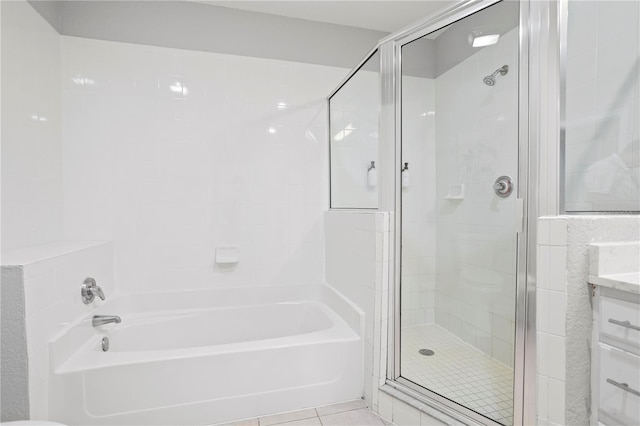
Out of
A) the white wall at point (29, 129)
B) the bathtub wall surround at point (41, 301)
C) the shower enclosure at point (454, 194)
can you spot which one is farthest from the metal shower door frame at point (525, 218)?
the white wall at point (29, 129)

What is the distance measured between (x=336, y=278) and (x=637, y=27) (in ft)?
6.74

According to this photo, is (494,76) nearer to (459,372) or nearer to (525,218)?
(525,218)

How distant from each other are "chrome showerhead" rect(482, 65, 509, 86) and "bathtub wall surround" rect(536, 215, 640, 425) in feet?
3.05

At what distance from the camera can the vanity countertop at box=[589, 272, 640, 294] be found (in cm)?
93

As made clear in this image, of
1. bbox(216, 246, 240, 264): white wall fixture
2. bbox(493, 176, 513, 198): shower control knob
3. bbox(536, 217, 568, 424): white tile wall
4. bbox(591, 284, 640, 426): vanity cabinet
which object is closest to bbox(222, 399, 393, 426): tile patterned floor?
bbox(536, 217, 568, 424): white tile wall

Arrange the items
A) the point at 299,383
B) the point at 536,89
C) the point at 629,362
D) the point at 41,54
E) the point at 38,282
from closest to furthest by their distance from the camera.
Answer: the point at 629,362
the point at 536,89
the point at 38,282
the point at 299,383
the point at 41,54

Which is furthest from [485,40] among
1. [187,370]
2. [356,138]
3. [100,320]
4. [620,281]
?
[100,320]

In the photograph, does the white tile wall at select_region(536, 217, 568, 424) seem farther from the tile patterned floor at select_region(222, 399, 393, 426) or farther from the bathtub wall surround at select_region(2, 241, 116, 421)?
the bathtub wall surround at select_region(2, 241, 116, 421)

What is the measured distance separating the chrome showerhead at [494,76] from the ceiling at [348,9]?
0.87 meters

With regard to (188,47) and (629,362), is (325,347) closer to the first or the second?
(629,362)

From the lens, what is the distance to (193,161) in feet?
7.41

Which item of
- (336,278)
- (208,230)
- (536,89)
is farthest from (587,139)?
(208,230)

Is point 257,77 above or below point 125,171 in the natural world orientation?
above

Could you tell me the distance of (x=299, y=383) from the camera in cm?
167
